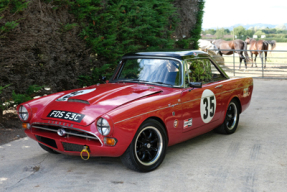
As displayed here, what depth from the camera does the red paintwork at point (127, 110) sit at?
3.78m

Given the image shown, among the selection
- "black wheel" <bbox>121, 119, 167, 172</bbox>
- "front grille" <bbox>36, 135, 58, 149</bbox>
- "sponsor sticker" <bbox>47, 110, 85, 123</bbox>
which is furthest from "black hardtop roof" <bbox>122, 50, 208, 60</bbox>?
"front grille" <bbox>36, 135, 58, 149</bbox>

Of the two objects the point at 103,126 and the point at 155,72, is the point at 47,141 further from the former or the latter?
the point at 155,72

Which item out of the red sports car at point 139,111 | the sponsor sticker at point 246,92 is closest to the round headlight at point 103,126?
the red sports car at point 139,111

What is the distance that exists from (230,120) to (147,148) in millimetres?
2492

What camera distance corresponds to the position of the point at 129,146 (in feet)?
12.9

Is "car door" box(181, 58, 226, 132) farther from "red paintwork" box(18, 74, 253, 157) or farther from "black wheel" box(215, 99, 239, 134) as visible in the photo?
"black wheel" box(215, 99, 239, 134)

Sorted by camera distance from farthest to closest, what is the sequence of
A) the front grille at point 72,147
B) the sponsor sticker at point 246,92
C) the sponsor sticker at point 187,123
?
the sponsor sticker at point 246,92
the sponsor sticker at point 187,123
the front grille at point 72,147

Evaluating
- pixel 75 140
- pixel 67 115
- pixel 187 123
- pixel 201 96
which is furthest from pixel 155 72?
pixel 75 140

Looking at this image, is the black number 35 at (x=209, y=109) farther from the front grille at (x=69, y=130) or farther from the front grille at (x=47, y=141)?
the front grille at (x=47, y=141)

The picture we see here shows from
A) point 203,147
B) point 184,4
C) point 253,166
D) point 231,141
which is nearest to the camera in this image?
point 253,166

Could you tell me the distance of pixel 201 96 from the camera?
5.08 m

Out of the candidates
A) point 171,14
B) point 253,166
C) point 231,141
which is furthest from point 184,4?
point 253,166

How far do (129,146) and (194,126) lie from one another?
1365 mm

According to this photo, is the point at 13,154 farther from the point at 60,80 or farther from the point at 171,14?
the point at 171,14
